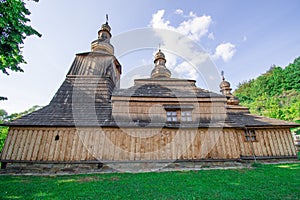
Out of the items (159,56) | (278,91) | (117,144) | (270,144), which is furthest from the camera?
(278,91)

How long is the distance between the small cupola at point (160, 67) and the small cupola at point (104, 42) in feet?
17.8

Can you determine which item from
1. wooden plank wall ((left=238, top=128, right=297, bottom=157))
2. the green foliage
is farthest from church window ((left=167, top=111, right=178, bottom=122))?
the green foliage

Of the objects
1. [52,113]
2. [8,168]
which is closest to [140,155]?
[52,113]

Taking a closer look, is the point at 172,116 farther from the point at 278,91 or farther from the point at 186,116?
the point at 278,91

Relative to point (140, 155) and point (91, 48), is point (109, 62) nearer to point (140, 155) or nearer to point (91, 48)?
point (91, 48)

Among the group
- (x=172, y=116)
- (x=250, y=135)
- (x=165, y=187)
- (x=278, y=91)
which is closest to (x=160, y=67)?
(x=172, y=116)

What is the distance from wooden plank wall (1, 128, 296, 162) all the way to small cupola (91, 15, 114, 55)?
Result: 1036 centimetres

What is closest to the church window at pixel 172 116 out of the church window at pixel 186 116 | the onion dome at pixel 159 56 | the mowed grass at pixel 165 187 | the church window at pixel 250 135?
the church window at pixel 186 116

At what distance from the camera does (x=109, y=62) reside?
15617mm

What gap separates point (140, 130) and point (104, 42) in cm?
1210

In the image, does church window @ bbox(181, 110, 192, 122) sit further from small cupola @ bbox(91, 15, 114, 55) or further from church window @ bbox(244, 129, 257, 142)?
small cupola @ bbox(91, 15, 114, 55)

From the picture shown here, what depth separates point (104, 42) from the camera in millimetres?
17609

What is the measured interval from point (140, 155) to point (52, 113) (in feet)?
22.8

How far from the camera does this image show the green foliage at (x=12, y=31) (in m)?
7.24
